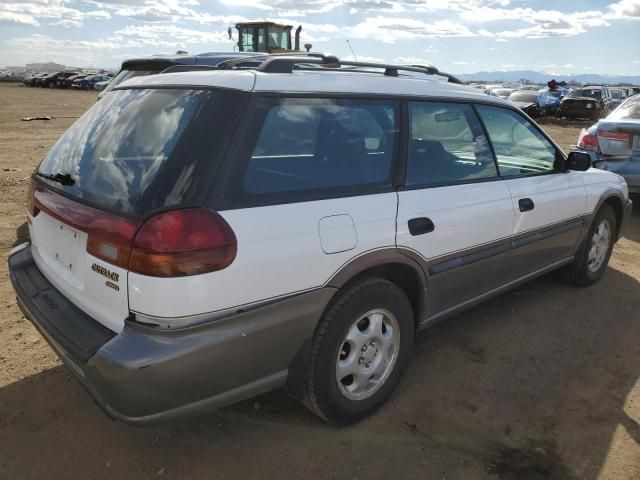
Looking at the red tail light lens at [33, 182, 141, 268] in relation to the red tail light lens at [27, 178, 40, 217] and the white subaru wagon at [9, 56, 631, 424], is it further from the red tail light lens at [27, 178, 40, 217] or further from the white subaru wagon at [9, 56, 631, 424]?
the red tail light lens at [27, 178, 40, 217]

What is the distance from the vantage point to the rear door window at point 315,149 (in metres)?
2.25

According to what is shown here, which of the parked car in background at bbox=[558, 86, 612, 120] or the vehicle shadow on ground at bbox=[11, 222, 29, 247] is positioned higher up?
the parked car in background at bbox=[558, 86, 612, 120]

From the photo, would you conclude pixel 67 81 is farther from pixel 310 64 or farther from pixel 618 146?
pixel 310 64

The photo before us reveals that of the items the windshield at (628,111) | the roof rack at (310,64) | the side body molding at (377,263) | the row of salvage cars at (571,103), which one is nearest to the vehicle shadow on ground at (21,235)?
the roof rack at (310,64)

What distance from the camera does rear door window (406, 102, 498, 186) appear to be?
2.96 meters

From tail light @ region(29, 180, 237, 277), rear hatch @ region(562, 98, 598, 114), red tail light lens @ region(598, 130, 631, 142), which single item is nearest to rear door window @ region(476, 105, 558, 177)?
tail light @ region(29, 180, 237, 277)

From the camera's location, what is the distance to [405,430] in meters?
2.77

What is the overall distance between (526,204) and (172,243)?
2.54m

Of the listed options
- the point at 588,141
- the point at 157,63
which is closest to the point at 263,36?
the point at 157,63

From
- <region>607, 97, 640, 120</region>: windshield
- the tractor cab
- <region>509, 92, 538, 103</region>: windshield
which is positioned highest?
the tractor cab

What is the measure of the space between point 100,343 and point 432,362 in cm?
210

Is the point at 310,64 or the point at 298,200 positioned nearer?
the point at 298,200

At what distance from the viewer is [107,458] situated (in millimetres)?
2510

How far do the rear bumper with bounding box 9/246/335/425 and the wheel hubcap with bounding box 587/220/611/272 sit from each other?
3244 millimetres
